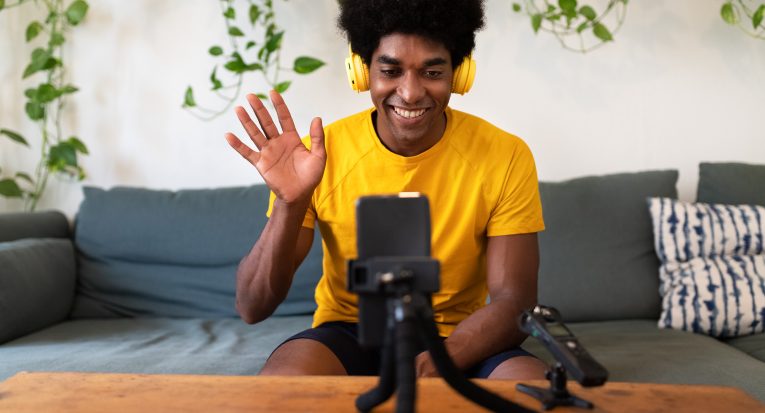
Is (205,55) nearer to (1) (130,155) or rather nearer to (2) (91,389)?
(1) (130,155)

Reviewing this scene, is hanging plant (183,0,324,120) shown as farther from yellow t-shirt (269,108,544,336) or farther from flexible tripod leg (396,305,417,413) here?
flexible tripod leg (396,305,417,413)

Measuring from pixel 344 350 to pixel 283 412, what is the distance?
54 cm

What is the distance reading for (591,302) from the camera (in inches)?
83.8

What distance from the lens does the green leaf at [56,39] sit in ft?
8.27

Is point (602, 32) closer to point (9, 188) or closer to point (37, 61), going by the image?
point (37, 61)

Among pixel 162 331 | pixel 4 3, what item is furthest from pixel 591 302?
pixel 4 3

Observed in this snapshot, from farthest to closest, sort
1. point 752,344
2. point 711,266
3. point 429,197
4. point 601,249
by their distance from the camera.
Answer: point 601,249 → point 711,266 → point 752,344 → point 429,197

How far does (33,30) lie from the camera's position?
99.8 inches

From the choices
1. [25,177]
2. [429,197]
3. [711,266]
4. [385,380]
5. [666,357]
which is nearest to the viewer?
[385,380]

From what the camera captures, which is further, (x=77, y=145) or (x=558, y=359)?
(x=77, y=145)

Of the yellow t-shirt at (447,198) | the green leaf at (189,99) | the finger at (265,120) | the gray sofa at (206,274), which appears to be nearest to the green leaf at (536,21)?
A: the gray sofa at (206,274)

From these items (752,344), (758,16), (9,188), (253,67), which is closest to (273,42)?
(253,67)

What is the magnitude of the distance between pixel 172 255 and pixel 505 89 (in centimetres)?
118

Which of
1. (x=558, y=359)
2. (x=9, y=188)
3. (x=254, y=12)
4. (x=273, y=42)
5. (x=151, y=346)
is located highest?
(x=254, y=12)
